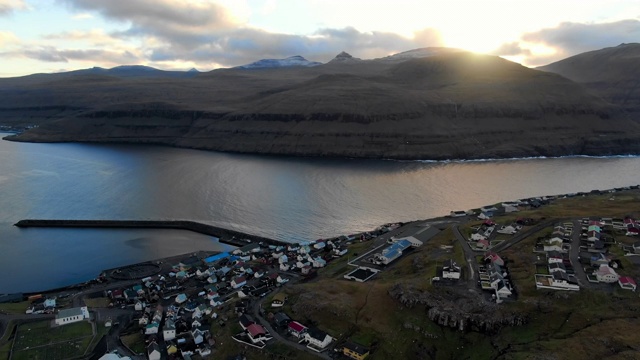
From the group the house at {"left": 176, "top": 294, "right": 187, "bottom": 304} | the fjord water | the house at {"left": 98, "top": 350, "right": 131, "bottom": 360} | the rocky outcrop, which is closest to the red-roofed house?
the rocky outcrop

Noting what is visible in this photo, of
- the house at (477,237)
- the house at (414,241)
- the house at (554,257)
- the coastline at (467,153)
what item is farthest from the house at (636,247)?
the coastline at (467,153)

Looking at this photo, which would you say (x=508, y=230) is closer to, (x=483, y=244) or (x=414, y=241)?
(x=483, y=244)

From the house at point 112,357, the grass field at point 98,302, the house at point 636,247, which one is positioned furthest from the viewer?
the grass field at point 98,302

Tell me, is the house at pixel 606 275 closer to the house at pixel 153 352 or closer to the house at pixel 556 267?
the house at pixel 556 267

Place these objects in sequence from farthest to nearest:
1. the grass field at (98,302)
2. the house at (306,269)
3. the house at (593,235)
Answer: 1. the house at (306,269)
2. the house at (593,235)
3. the grass field at (98,302)

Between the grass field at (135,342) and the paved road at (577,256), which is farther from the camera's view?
the paved road at (577,256)

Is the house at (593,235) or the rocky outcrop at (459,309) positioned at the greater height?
the house at (593,235)

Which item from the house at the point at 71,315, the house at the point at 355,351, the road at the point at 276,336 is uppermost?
the house at the point at 355,351
